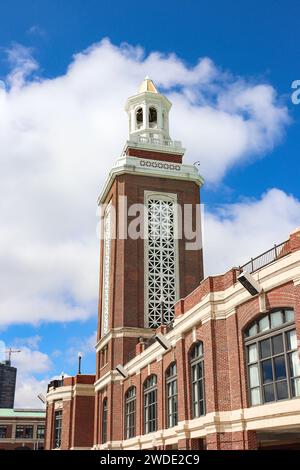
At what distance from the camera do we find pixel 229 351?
26078 mm

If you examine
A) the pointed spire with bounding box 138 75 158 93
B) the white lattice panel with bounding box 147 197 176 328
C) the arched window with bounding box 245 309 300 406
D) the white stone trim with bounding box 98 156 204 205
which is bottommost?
the arched window with bounding box 245 309 300 406

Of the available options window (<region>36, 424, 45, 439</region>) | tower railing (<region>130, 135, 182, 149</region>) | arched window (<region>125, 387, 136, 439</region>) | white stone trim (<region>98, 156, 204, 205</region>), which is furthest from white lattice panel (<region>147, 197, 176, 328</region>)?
window (<region>36, 424, 45, 439</region>)

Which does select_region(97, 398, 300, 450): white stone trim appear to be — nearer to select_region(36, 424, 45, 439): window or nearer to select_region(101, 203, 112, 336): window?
select_region(101, 203, 112, 336): window

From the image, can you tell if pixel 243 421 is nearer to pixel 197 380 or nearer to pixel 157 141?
pixel 197 380

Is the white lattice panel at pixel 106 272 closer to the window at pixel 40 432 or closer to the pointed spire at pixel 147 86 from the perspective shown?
the pointed spire at pixel 147 86

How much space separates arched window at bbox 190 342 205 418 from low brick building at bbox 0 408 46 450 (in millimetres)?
83258

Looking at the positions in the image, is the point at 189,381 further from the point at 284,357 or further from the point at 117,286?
the point at 117,286

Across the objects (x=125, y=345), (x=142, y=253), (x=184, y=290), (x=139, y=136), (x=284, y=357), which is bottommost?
(x=284, y=357)

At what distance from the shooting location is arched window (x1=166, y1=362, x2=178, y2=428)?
110 ft

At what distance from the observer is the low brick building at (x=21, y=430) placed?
104750mm

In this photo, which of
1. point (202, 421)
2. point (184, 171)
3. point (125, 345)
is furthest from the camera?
point (184, 171)

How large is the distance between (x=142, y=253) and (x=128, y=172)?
27.6 ft

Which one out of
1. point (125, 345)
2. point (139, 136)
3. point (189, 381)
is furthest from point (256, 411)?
point (139, 136)

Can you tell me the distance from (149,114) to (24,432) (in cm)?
6980
